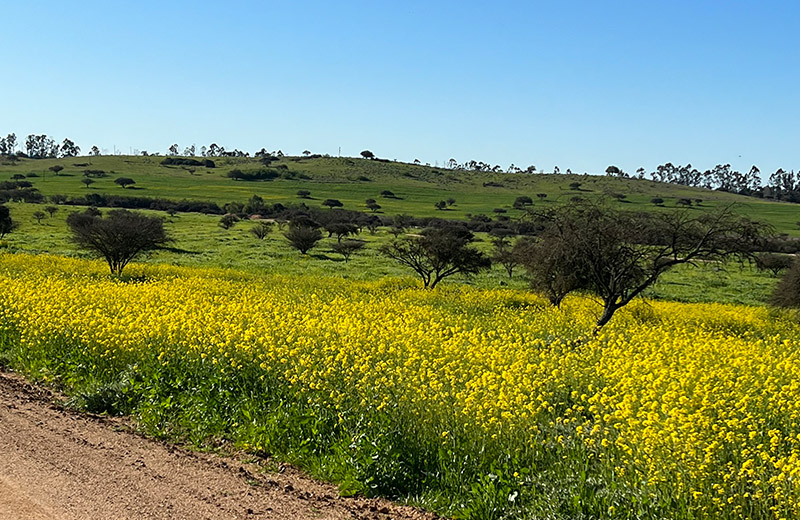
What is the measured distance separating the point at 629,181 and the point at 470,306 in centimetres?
15629

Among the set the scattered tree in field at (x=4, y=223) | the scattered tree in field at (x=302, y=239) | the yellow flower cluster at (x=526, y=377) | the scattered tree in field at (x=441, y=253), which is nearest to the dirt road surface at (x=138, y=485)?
the yellow flower cluster at (x=526, y=377)

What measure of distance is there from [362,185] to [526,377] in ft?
460

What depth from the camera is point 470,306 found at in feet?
78.8

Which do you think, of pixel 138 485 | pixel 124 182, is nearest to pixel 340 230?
pixel 138 485

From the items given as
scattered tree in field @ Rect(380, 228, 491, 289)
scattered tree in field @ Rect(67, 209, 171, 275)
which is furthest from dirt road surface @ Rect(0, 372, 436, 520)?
scattered tree in field @ Rect(67, 209, 171, 275)

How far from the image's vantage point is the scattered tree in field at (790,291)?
2591 cm

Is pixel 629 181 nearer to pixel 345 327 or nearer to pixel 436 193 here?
pixel 436 193

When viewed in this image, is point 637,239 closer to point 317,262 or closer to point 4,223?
point 317,262

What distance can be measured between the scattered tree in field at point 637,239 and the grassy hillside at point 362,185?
86.6m

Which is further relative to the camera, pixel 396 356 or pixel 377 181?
pixel 377 181

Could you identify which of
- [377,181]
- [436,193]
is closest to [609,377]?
[436,193]

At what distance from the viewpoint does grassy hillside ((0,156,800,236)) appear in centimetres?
11644

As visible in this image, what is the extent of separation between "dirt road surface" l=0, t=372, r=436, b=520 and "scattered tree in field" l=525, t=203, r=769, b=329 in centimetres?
1113

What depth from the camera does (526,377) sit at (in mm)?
8867
